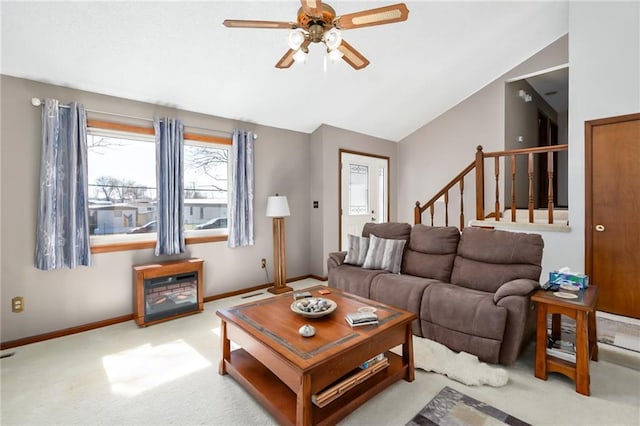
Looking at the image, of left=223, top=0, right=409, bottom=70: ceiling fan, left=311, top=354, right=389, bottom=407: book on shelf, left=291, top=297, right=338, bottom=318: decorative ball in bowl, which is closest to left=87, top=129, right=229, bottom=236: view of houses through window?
left=223, top=0, right=409, bottom=70: ceiling fan

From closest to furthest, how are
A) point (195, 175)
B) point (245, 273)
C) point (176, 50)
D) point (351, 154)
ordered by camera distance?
point (176, 50) < point (195, 175) < point (245, 273) < point (351, 154)

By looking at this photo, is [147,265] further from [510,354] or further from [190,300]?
[510,354]

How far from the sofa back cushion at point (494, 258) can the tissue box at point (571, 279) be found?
200mm

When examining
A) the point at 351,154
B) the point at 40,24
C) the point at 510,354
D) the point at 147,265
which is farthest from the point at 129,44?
the point at 510,354

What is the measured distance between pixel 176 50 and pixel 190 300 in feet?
8.61

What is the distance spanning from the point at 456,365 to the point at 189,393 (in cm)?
187

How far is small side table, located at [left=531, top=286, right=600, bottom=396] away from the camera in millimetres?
1975

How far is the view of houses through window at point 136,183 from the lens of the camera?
3307 millimetres

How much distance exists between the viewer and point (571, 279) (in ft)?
7.54

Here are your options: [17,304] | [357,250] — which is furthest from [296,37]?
[17,304]

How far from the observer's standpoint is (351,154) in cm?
537

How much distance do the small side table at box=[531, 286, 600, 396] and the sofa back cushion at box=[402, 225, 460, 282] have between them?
36.8 inches

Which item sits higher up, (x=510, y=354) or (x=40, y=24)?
(x=40, y=24)

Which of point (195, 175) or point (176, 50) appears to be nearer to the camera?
point (176, 50)
